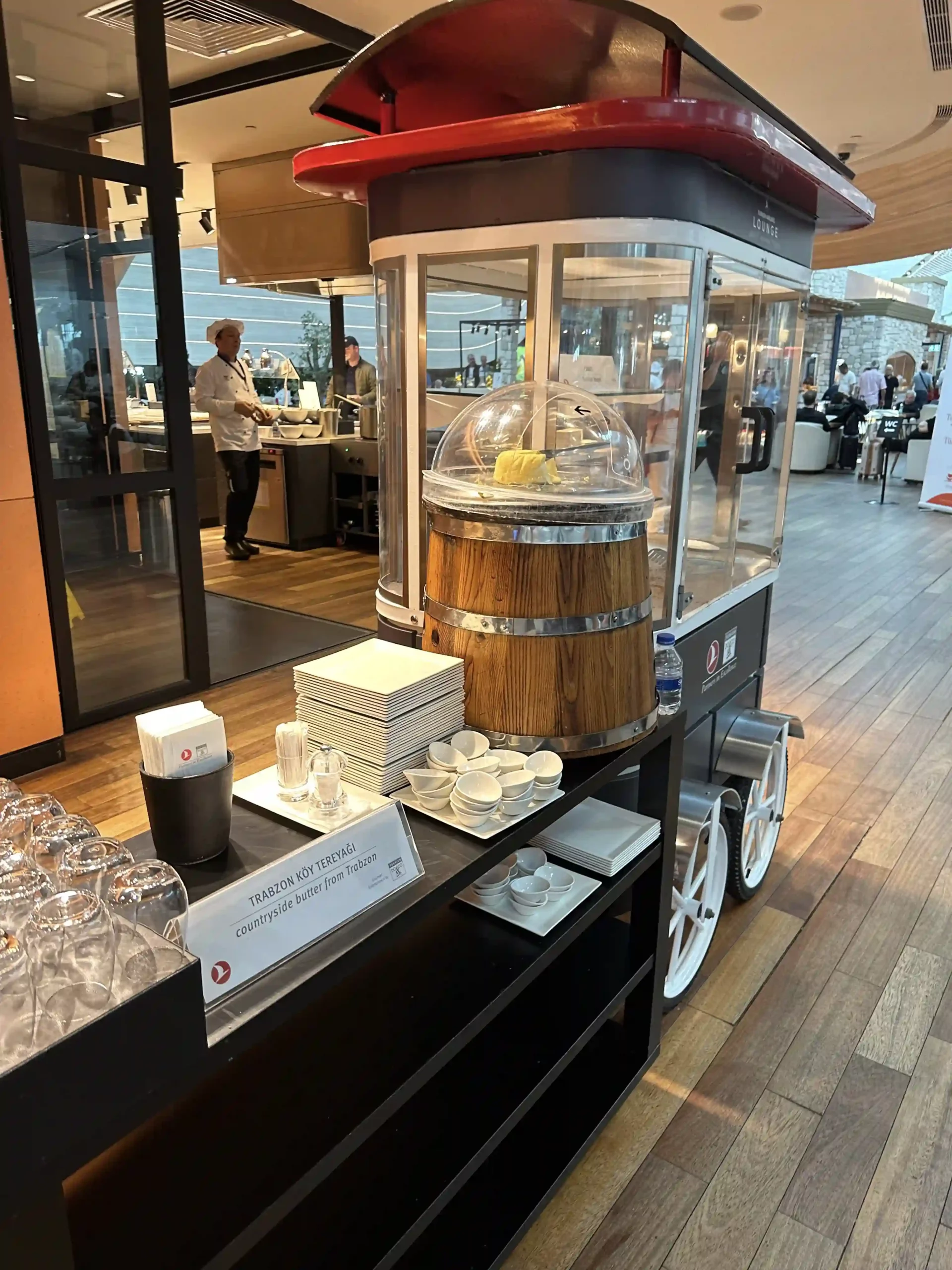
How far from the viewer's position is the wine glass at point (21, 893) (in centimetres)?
81

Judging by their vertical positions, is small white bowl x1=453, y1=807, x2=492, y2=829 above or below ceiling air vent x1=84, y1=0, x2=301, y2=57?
below

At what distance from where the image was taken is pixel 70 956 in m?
0.80

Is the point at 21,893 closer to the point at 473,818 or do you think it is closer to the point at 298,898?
the point at 298,898

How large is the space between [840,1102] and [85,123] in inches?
164

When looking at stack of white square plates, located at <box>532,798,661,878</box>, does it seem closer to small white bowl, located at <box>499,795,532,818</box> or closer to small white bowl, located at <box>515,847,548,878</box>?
small white bowl, located at <box>515,847,548,878</box>

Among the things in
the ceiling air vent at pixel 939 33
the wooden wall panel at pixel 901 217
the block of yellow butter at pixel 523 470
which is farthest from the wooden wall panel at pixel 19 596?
the wooden wall panel at pixel 901 217

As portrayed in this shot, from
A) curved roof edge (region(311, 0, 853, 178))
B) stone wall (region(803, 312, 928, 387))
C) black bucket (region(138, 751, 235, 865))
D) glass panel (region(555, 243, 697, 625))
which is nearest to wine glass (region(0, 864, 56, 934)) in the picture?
black bucket (region(138, 751, 235, 865))

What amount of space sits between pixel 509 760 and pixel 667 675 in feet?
1.94

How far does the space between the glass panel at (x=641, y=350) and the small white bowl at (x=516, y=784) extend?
1.07 meters

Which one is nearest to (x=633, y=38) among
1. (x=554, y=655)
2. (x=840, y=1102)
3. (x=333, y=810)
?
(x=554, y=655)

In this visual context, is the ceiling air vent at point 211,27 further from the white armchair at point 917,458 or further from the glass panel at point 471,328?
the white armchair at point 917,458

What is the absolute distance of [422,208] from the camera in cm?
230

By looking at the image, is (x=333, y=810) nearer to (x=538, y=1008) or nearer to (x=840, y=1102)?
(x=538, y=1008)

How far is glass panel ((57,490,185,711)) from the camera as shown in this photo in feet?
12.7
